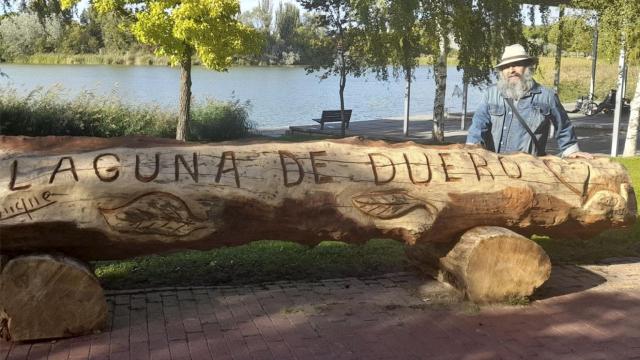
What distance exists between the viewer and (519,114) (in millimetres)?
5316

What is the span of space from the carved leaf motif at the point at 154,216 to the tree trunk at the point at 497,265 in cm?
189

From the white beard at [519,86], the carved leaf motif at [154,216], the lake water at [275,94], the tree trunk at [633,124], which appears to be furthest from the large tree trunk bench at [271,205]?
the lake water at [275,94]

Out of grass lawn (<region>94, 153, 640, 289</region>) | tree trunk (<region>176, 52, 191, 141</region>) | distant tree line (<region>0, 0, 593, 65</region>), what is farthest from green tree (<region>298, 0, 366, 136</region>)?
grass lawn (<region>94, 153, 640, 289</region>)

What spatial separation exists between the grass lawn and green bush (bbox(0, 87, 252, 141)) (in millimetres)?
9160

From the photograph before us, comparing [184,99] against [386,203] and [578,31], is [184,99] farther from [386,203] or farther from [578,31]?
[386,203]

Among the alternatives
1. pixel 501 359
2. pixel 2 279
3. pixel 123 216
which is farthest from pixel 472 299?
pixel 2 279

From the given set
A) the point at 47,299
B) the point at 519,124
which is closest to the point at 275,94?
the point at 519,124

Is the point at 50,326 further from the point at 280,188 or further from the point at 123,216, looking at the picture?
the point at 280,188

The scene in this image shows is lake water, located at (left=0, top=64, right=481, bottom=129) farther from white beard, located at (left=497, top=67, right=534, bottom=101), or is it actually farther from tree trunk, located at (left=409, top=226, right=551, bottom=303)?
tree trunk, located at (left=409, top=226, right=551, bottom=303)

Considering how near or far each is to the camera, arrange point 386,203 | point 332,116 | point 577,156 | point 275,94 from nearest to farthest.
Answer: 1. point 386,203
2. point 577,156
3. point 332,116
4. point 275,94

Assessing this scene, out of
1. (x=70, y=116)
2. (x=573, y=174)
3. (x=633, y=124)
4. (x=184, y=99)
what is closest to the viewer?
(x=573, y=174)

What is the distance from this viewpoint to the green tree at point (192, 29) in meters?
11.0

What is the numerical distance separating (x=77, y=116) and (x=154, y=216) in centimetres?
1083

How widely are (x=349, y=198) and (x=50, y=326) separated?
2.03 m
